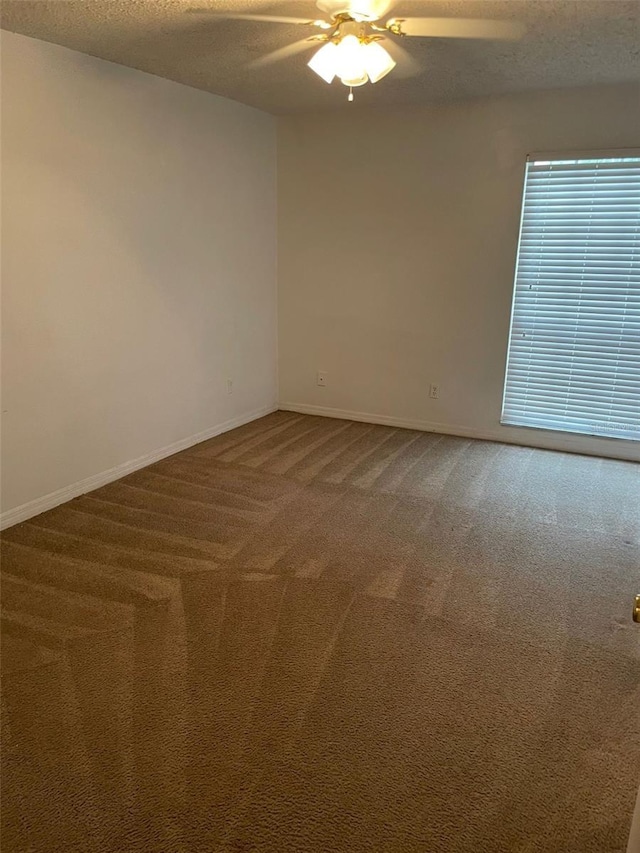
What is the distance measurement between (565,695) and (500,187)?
3464 millimetres

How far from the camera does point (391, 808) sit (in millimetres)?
1597

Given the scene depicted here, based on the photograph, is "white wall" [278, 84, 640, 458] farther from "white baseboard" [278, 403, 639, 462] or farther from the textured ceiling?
the textured ceiling

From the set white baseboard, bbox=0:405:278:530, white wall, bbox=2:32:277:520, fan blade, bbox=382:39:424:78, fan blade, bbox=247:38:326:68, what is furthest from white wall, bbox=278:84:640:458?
fan blade, bbox=247:38:326:68

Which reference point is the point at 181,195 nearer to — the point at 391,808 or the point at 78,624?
the point at 78,624

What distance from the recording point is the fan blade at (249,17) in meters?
2.52

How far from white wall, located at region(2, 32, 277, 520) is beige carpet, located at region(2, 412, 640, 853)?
1.67 feet

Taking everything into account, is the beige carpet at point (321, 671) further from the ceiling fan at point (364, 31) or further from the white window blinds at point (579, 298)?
the ceiling fan at point (364, 31)

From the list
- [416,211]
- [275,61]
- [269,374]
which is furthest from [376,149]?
[269,374]

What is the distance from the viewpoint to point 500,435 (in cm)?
461

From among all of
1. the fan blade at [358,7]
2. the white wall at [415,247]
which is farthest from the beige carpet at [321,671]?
the fan blade at [358,7]

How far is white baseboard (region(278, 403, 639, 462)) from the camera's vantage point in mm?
4254

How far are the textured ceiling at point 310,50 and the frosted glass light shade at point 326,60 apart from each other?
159 mm

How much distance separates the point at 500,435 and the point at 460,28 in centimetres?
281

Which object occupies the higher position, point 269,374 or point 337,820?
point 269,374
